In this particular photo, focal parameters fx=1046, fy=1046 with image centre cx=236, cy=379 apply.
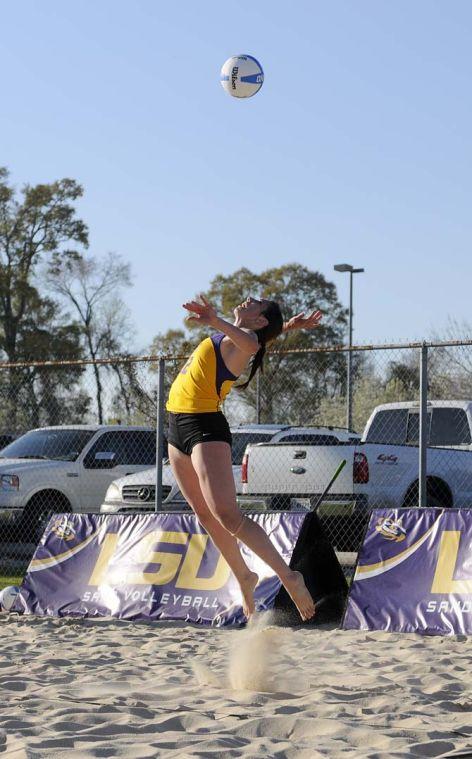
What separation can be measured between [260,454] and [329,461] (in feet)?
2.69

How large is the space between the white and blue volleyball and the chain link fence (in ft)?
8.26

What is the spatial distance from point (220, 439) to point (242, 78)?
477 cm

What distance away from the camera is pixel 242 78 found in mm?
9523

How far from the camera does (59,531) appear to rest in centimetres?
926

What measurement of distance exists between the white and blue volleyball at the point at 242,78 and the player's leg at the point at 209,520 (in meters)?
4.63

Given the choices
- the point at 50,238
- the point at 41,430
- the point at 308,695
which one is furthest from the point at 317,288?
the point at 308,695

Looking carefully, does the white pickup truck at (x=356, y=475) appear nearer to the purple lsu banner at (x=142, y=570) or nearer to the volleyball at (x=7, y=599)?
the purple lsu banner at (x=142, y=570)

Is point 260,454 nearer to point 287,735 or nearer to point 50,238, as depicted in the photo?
point 287,735

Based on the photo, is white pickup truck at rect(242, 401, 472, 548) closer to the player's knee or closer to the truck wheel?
the truck wheel

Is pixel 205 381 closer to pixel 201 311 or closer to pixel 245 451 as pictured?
pixel 201 311

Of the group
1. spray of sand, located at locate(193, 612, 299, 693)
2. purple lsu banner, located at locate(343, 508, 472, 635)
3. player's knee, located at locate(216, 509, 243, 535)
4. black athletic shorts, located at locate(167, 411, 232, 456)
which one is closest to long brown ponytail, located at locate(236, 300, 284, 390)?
black athletic shorts, located at locate(167, 411, 232, 456)

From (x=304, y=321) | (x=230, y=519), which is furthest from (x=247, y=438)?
(x=230, y=519)

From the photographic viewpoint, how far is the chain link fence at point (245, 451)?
11.3m

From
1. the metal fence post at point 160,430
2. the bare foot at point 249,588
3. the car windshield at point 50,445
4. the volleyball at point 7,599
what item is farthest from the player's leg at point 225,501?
the car windshield at point 50,445
